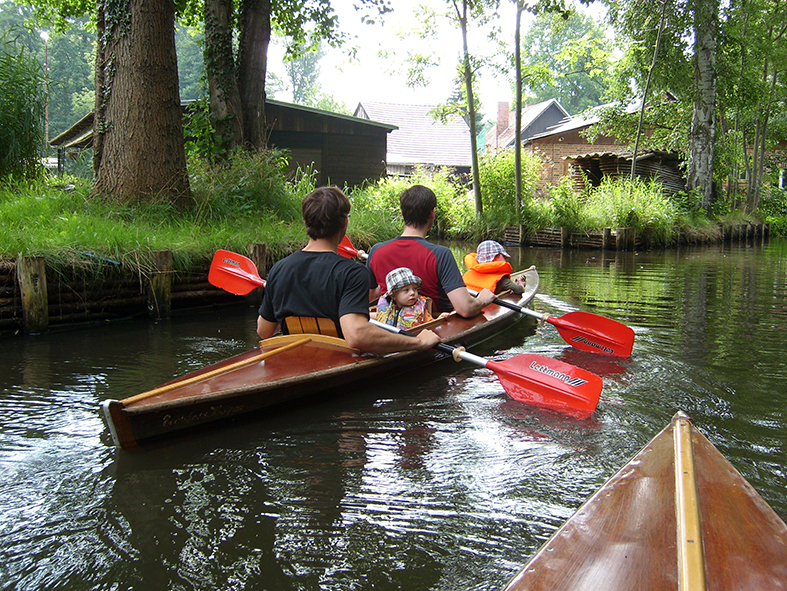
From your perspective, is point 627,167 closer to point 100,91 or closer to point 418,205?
point 100,91

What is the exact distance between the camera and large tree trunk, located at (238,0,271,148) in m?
10.9

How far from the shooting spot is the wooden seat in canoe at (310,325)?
3898mm

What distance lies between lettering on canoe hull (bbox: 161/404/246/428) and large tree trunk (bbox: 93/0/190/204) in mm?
5486

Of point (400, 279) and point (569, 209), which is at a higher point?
point (569, 209)

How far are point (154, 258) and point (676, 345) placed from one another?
213 inches

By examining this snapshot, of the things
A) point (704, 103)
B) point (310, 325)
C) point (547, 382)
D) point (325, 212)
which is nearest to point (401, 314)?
point (310, 325)

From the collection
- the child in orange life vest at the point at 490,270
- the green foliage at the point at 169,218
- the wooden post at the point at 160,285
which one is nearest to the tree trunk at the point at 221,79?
the green foliage at the point at 169,218

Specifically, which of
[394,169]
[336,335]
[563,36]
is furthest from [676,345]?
[563,36]

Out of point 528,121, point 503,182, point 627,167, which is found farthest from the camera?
point 528,121

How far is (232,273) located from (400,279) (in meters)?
2.26

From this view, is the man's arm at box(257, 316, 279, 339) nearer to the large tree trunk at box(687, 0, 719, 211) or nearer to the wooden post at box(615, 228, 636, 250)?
the wooden post at box(615, 228, 636, 250)

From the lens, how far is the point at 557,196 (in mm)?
18219

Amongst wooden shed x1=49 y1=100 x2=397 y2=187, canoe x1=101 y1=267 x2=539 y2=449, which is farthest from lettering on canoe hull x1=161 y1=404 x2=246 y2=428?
wooden shed x1=49 y1=100 x2=397 y2=187

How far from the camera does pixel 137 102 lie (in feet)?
26.0
